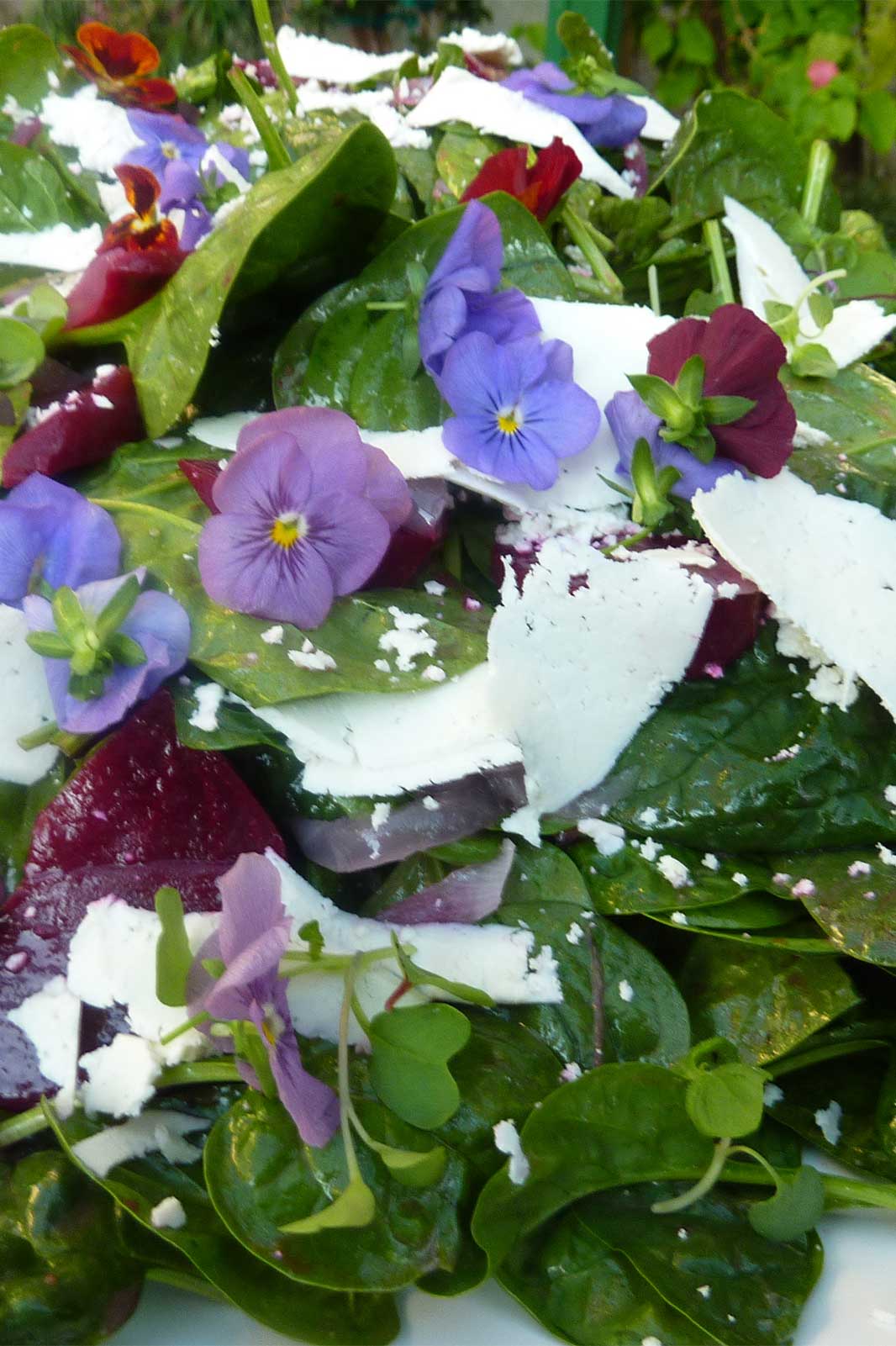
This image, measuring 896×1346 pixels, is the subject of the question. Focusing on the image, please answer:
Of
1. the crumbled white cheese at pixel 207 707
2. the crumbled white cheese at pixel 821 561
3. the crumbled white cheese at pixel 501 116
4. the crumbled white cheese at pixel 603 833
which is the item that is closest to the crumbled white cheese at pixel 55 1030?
the crumbled white cheese at pixel 207 707

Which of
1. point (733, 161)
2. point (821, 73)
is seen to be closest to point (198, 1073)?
point (733, 161)

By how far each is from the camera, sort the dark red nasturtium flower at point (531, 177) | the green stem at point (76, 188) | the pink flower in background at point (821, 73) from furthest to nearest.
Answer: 1. the pink flower in background at point (821, 73)
2. the green stem at point (76, 188)
3. the dark red nasturtium flower at point (531, 177)

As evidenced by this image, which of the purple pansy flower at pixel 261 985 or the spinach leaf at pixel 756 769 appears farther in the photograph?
the spinach leaf at pixel 756 769

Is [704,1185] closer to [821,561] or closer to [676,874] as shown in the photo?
[676,874]

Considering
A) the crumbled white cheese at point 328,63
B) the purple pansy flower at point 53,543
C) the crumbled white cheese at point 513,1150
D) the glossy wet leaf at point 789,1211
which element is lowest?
the glossy wet leaf at point 789,1211

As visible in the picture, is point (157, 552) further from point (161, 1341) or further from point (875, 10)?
point (875, 10)

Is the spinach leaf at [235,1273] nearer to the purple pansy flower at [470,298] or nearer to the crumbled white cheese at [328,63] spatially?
the purple pansy flower at [470,298]
